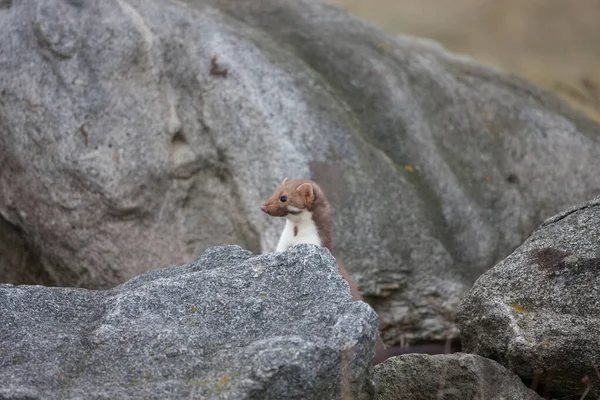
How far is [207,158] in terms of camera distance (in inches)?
396

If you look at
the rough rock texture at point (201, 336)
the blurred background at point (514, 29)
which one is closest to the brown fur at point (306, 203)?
the rough rock texture at point (201, 336)

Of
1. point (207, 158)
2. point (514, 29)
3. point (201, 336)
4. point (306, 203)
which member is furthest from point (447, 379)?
point (514, 29)

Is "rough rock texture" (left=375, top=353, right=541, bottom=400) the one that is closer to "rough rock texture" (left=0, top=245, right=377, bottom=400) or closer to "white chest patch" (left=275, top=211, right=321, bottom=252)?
"rough rock texture" (left=0, top=245, right=377, bottom=400)

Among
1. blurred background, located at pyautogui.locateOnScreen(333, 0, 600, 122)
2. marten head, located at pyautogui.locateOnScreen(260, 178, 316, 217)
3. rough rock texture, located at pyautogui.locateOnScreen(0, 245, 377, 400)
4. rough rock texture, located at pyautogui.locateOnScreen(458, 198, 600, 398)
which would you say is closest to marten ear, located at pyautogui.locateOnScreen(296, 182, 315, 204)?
marten head, located at pyautogui.locateOnScreen(260, 178, 316, 217)

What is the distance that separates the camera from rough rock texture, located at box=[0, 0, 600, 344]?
31.6 feet

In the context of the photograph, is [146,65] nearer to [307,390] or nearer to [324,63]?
[324,63]

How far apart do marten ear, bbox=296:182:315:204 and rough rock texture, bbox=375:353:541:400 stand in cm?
289

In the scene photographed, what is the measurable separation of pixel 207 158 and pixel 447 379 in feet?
16.3

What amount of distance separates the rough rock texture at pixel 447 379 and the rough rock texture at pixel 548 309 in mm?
194

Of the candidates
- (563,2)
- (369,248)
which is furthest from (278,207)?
(563,2)

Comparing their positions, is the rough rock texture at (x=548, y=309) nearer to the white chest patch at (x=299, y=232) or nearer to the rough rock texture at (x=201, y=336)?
the rough rock texture at (x=201, y=336)

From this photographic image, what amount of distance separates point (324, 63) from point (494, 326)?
526 cm

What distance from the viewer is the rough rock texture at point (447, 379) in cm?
587

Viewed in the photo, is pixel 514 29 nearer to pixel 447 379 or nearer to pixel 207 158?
pixel 207 158
